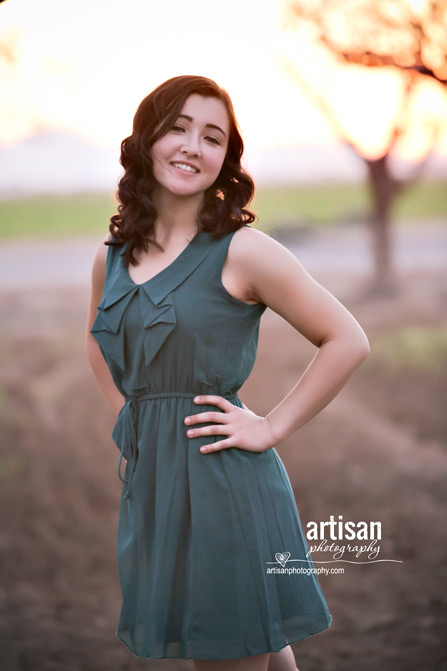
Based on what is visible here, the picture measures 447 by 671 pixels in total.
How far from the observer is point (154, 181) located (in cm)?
165

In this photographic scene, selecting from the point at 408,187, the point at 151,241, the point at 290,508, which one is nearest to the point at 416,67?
the point at 151,241

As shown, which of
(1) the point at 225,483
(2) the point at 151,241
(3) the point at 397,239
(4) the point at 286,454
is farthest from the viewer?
(3) the point at 397,239

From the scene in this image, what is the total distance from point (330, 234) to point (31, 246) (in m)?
1.86

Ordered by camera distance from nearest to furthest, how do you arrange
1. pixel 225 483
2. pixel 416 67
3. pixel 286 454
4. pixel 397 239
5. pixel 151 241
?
pixel 225 483
pixel 151 241
pixel 416 67
pixel 286 454
pixel 397 239

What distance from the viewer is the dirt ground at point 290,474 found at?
11.0 ft

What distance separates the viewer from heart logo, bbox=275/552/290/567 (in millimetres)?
1506

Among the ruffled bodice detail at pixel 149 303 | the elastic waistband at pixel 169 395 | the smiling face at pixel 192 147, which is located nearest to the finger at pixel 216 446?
the elastic waistband at pixel 169 395

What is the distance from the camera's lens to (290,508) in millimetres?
1579

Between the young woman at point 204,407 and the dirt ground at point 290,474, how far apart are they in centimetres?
183

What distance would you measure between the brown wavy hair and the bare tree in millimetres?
1114

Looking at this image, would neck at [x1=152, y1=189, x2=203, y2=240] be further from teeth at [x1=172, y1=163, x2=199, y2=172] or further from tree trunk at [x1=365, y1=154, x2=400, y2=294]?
tree trunk at [x1=365, y1=154, x2=400, y2=294]

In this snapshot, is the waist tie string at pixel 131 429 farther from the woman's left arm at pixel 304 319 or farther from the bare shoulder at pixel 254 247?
the bare shoulder at pixel 254 247

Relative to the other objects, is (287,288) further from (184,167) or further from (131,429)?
(131,429)

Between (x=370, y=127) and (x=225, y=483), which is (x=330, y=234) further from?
(x=225, y=483)
